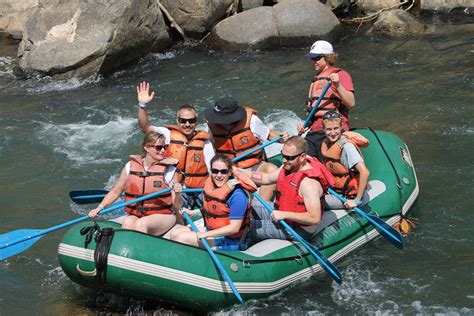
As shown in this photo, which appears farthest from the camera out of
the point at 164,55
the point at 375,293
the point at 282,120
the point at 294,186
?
the point at 164,55

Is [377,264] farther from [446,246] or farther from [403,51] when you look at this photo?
[403,51]

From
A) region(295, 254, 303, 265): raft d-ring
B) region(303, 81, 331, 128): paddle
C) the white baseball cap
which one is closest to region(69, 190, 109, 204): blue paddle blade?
region(295, 254, 303, 265): raft d-ring

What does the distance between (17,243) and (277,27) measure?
22.8 feet

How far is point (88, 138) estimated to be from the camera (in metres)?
8.95

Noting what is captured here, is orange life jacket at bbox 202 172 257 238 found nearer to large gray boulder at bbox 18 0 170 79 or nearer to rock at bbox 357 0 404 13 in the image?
large gray boulder at bbox 18 0 170 79

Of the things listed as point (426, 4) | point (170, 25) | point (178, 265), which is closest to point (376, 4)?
point (426, 4)

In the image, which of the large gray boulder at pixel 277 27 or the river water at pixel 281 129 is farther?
the large gray boulder at pixel 277 27

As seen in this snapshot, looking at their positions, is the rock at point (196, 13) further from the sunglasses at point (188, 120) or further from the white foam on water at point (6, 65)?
the sunglasses at point (188, 120)

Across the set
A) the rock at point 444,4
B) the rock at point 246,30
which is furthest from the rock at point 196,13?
the rock at point 444,4

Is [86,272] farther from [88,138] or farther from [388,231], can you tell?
[88,138]

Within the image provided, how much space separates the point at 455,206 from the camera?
6930mm

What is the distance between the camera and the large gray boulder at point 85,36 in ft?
35.0

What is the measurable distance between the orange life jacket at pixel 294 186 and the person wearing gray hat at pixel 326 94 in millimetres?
907

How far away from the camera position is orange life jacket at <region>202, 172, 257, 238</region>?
516 cm
